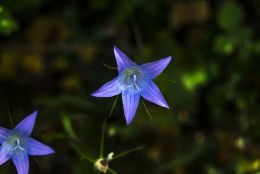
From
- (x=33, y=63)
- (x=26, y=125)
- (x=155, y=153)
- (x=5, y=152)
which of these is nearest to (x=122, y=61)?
(x=26, y=125)

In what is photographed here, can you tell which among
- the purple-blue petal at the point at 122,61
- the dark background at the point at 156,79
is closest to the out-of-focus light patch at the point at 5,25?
the dark background at the point at 156,79

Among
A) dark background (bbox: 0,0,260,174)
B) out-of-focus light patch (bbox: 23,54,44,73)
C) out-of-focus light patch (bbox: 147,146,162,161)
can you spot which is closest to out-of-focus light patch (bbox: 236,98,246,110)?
dark background (bbox: 0,0,260,174)

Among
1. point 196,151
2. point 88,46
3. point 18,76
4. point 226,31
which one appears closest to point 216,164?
point 196,151

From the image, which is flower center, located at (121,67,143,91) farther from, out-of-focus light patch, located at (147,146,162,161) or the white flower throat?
out-of-focus light patch, located at (147,146,162,161)

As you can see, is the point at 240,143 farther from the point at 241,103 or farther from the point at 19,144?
the point at 19,144

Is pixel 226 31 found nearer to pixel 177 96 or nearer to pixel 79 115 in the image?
pixel 177 96

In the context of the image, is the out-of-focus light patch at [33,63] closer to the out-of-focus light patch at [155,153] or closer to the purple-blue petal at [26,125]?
the out-of-focus light patch at [155,153]
